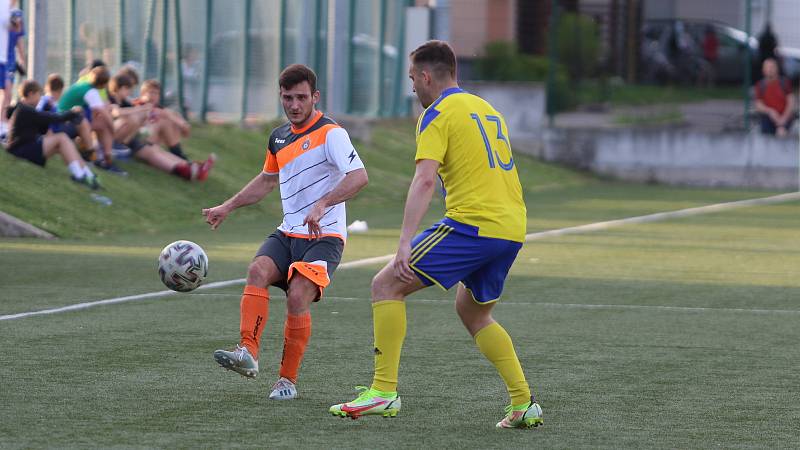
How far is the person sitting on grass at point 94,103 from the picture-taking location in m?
19.4

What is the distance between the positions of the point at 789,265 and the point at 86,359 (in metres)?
8.69

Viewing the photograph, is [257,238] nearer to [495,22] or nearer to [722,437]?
[722,437]

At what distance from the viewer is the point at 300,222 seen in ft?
Result: 26.3

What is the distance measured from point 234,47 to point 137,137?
195 inches

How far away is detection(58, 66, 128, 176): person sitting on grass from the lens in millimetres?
19438

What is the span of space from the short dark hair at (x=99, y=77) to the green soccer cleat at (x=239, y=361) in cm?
1264

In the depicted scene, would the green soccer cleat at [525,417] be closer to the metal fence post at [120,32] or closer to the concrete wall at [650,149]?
the metal fence post at [120,32]

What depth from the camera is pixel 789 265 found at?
15461 millimetres

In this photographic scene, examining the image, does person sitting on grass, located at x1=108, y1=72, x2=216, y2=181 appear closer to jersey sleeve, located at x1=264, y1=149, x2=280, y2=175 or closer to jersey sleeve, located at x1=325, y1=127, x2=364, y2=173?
jersey sleeve, located at x1=264, y1=149, x2=280, y2=175

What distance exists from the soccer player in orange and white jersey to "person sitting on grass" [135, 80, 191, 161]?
13.3 meters

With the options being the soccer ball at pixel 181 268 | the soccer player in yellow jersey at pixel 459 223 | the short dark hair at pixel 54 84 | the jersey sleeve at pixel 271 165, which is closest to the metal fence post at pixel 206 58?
the short dark hair at pixel 54 84

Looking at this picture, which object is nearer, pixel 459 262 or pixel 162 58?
pixel 459 262

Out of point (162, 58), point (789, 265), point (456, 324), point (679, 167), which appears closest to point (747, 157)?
point (679, 167)

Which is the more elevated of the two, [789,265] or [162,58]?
[162,58]
